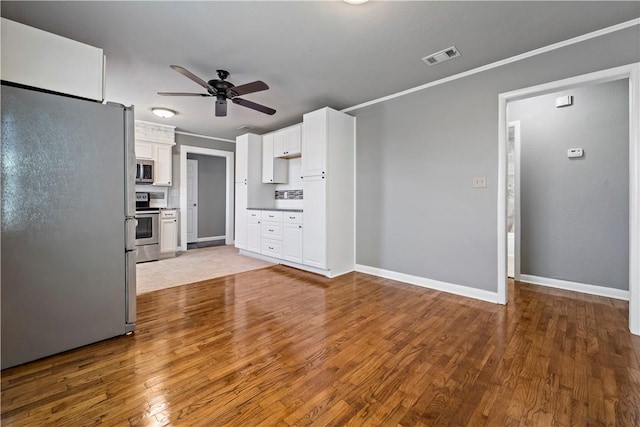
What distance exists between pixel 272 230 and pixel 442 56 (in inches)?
137

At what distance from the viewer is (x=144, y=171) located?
5.06 metres

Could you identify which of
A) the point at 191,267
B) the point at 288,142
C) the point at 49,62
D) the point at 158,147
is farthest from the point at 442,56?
the point at 158,147

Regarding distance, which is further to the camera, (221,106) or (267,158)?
(267,158)

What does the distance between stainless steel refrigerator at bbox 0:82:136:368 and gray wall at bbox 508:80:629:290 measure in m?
4.68

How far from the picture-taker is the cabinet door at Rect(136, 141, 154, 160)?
502 centimetres

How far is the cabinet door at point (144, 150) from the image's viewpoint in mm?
5023

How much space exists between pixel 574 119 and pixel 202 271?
18.0 feet

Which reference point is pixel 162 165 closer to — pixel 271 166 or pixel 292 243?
pixel 271 166

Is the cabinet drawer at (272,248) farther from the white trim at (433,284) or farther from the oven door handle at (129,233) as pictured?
the oven door handle at (129,233)

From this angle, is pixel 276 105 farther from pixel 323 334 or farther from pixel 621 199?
pixel 621 199

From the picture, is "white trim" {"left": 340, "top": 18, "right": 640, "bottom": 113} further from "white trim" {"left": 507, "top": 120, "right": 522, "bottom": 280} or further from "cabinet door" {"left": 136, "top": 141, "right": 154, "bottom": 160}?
"cabinet door" {"left": 136, "top": 141, "right": 154, "bottom": 160}

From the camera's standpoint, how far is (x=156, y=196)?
5.49 metres

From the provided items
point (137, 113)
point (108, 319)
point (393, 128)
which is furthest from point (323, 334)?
point (137, 113)

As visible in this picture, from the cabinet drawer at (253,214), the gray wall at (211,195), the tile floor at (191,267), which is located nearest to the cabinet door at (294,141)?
the cabinet drawer at (253,214)
